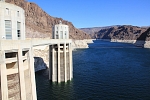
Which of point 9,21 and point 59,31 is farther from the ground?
point 59,31

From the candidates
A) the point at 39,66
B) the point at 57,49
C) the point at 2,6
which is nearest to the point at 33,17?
the point at 39,66

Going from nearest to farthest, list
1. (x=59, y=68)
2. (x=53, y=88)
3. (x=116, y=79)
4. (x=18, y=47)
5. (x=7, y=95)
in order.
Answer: (x=7, y=95) → (x=18, y=47) → (x=53, y=88) → (x=59, y=68) → (x=116, y=79)

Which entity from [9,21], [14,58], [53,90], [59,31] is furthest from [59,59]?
[9,21]

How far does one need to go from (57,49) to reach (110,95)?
13.5 m

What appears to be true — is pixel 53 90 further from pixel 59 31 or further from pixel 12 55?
pixel 12 55

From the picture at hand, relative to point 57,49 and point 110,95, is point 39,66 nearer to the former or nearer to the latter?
point 57,49

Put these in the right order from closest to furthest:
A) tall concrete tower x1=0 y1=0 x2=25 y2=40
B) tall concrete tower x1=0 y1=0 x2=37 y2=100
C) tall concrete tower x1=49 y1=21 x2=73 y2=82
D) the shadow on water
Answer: tall concrete tower x1=0 y1=0 x2=37 y2=100, tall concrete tower x1=0 y1=0 x2=25 y2=40, the shadow on water, tall concrete tower x1=49 y1=21 x2=73 y2=82

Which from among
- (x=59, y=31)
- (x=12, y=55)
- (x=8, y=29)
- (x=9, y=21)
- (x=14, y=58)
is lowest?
(x=14, y=58)

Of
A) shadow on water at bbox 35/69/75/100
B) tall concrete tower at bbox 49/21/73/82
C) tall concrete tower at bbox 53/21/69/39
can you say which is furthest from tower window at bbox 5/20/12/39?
tall concrete tower at bbox 53/21/69/39

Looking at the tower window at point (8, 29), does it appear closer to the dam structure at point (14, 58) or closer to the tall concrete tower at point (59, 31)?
the dam structure at point (14, 58)

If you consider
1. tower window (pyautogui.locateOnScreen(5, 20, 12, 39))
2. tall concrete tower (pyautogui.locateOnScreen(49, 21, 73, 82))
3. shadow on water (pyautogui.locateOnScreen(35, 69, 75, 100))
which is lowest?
shadow on water (pyautogui.locateOnScreen(35, 69, 75, 100))

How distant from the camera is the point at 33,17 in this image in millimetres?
178250

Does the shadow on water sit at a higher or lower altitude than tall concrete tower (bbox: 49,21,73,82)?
lower

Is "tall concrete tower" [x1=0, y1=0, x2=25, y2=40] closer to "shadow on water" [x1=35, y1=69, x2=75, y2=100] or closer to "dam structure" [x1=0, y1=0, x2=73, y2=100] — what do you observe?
"dam structure" [x1=0, y1=0, x2=73, y2=100]
